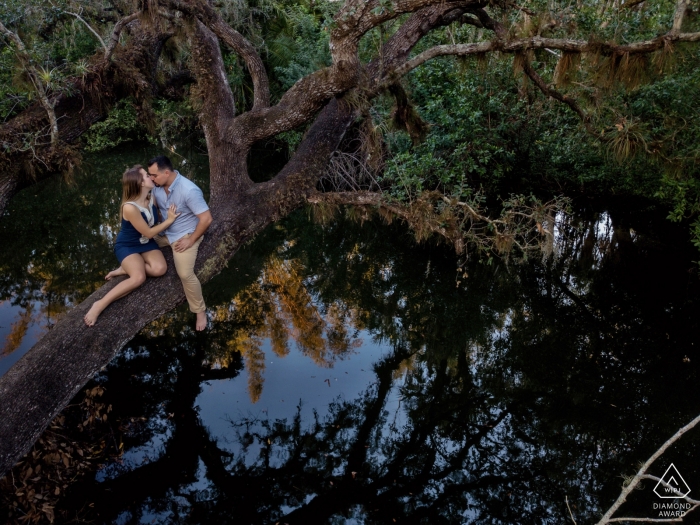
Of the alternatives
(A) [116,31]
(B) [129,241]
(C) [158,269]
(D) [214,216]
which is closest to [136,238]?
(B) [129,241]

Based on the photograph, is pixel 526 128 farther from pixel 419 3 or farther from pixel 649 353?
pixel 419 3

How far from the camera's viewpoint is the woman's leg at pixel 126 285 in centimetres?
481

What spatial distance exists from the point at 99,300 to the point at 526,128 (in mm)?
9365

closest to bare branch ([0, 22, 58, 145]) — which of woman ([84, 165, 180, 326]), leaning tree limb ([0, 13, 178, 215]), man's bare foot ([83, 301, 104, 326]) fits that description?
leaning tree limb ([0, 13, 178, 215])

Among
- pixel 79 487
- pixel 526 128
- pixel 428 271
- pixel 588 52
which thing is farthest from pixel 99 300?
pixel 526 128

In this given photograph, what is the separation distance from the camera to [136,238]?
195 inches

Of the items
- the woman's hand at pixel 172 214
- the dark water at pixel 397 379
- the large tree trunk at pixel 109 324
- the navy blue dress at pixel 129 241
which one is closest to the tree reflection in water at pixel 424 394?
the dark water at pixel 397 379

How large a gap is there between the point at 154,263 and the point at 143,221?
0.52 metres

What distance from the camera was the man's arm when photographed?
4980mm

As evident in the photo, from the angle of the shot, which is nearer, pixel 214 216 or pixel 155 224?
pixel 155 224

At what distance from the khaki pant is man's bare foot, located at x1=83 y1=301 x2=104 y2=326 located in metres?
0.77

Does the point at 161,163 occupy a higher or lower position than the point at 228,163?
lower

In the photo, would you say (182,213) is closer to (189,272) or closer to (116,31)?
(189,272)

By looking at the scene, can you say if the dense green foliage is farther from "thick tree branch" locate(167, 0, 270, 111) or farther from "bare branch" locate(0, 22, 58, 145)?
"thick tree branch" locate(167, 0, 270, 111)
